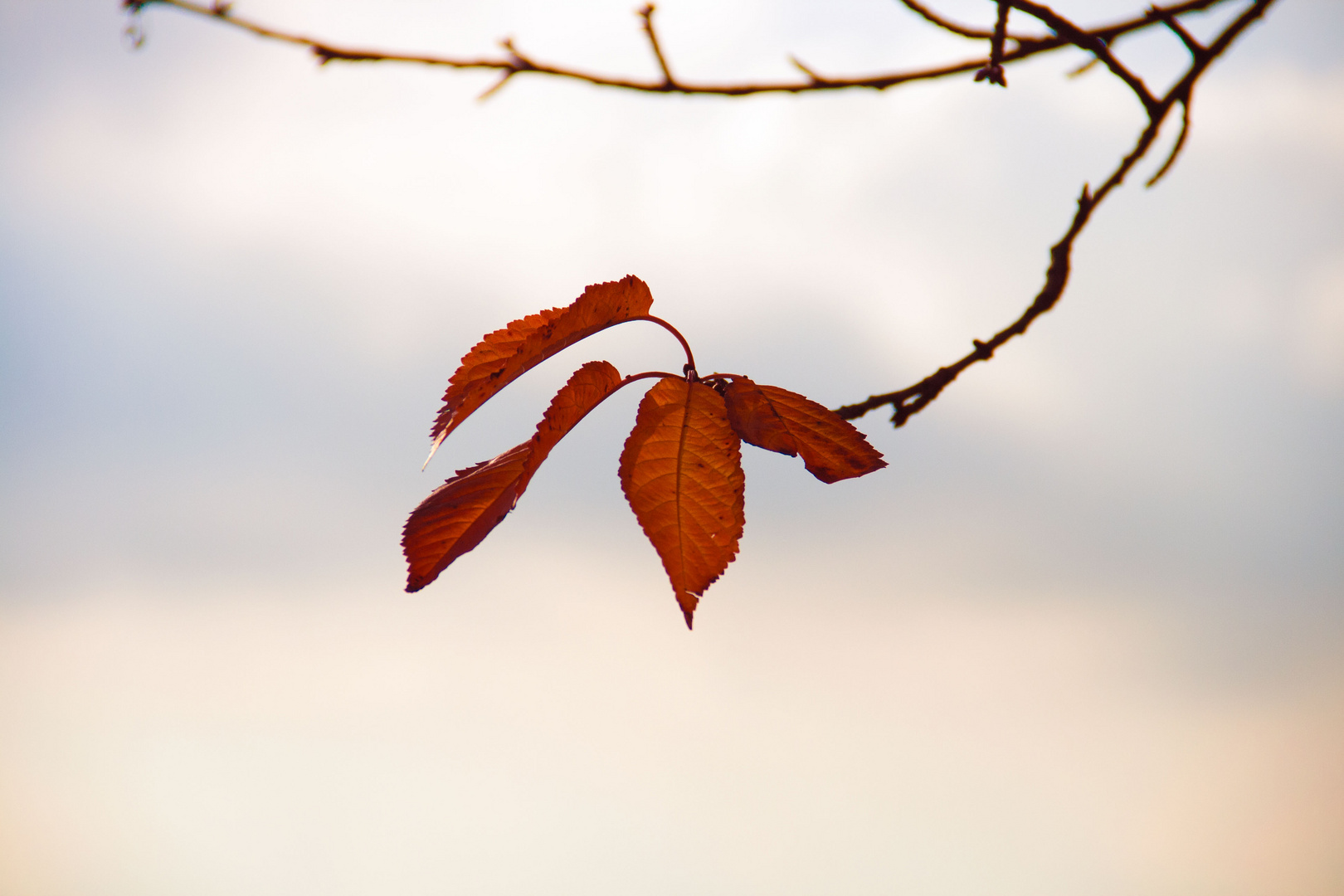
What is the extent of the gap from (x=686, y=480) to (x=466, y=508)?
28 centimetres

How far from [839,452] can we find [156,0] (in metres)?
0.91

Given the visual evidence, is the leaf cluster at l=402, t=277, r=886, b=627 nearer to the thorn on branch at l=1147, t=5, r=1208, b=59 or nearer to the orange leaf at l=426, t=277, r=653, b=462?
the orange leaf at l=426, t=277, r=653, b=462

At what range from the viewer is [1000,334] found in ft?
3.79

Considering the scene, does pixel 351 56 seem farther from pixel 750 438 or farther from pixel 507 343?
pixel 750 438

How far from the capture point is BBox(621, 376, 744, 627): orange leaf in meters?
1.15

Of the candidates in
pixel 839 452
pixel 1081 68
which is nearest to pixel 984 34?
pixel 1081 68

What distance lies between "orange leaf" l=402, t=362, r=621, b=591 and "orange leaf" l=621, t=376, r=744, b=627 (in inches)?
5.3

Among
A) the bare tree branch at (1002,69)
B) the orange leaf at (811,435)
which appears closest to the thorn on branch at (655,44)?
the bare tree branch at (1002,69)

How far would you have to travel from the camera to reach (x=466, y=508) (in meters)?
1.08

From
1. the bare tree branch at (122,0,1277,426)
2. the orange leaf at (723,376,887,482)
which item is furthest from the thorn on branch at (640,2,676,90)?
the orange leaf at (723,376,887,482)

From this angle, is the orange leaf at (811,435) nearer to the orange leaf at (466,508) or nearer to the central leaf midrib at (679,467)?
the central leaf midrib at (679,467)

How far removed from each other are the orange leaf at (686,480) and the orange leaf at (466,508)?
5.3 inches

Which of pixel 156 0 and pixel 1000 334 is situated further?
pixel 1000 334

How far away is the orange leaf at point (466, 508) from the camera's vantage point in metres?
1.05
